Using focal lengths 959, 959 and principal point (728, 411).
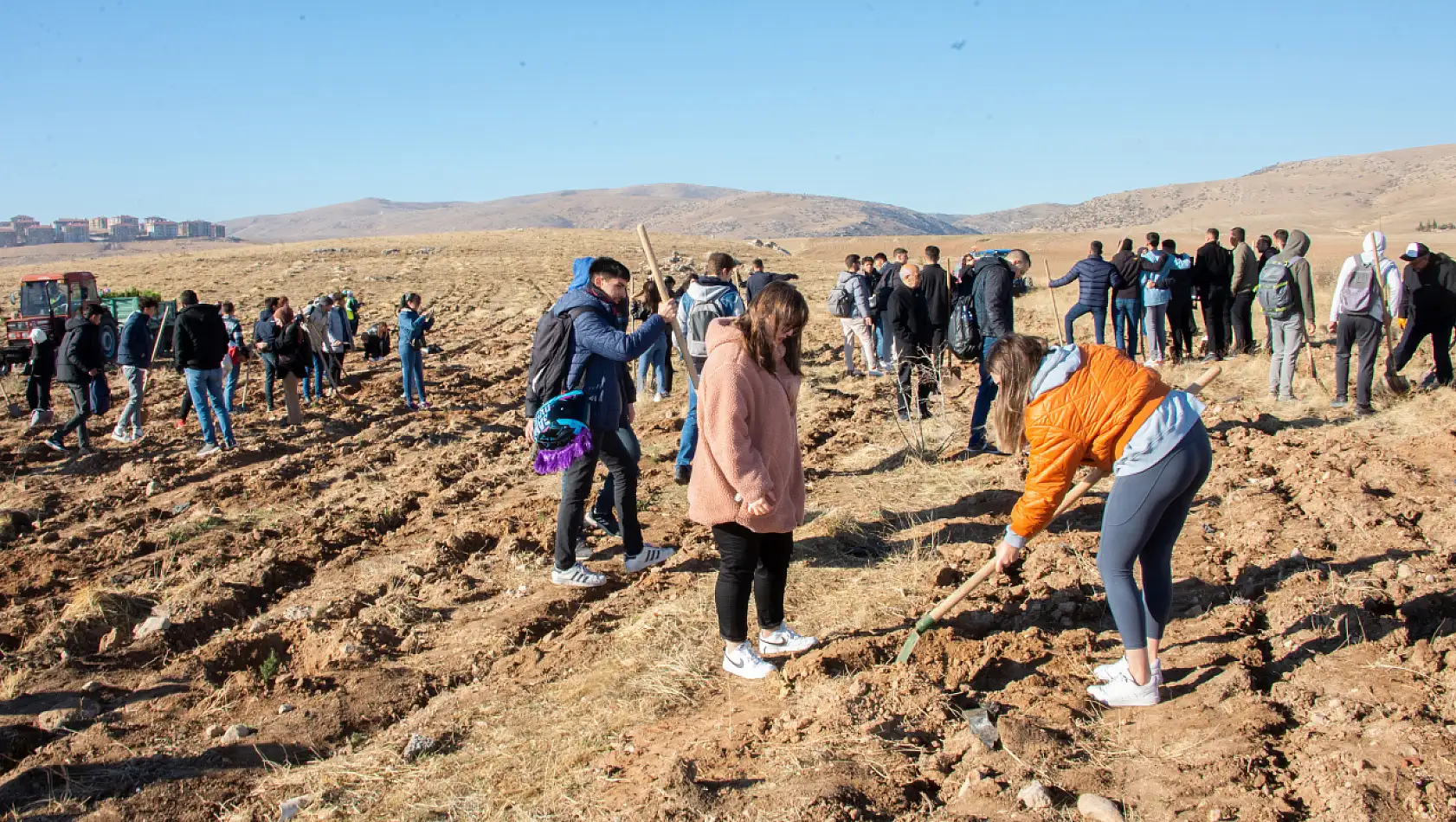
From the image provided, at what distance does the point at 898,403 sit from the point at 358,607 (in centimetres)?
558

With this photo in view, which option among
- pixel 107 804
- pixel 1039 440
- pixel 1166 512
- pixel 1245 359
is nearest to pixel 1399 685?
pixel 1166 512

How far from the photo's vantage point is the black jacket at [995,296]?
8.11 metres

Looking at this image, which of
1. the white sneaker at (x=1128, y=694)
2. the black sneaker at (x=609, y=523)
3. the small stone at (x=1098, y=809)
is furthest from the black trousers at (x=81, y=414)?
the small stone at (x=1098, y=809)

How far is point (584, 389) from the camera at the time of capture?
5.50 metres

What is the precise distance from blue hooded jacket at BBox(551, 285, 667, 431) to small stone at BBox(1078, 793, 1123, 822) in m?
3.00

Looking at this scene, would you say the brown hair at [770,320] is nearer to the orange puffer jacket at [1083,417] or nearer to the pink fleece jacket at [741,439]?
the pink fleece jacket at [741,439]

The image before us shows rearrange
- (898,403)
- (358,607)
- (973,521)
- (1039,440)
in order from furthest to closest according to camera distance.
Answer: (898,403) → (973,521) → (358,607) → (1039,440)

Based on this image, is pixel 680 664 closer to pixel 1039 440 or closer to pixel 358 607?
pixel 1039 440

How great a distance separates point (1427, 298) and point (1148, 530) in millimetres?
7704

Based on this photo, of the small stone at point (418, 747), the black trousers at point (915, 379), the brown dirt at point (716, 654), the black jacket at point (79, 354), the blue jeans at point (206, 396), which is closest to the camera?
the brown dirt at point (716, 654)

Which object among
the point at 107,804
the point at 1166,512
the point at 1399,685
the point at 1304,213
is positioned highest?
the point at 1304,213

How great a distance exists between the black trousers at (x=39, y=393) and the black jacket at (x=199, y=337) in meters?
3.33

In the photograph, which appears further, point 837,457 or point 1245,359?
point 1245,359

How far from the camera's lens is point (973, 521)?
6582 millimetres
